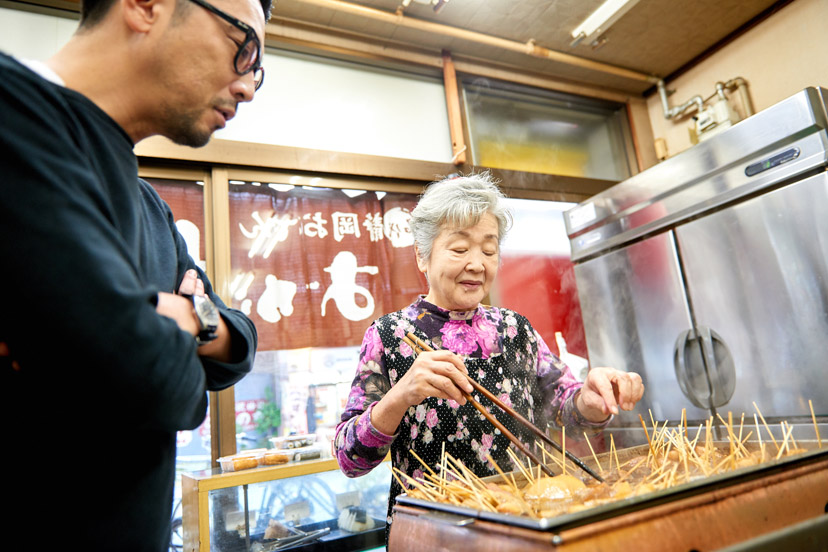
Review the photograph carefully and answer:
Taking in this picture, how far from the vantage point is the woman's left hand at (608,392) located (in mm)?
1570

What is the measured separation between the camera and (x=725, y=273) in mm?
2709

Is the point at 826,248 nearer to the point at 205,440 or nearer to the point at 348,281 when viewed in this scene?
the point at 348,281

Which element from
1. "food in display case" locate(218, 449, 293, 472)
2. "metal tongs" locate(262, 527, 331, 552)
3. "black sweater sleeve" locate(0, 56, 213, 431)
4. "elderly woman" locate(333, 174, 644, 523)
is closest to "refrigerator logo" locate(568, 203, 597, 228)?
Answer: "elderly woman" locate(333, 174, 644, 523)

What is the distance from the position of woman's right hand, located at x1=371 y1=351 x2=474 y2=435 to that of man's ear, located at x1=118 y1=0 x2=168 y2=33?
95cm

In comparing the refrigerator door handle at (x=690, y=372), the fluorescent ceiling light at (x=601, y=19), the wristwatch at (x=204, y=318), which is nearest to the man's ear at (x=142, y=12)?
the wristwatch at (x=204, y=318)

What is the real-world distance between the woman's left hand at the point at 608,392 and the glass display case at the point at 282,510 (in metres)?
1.38

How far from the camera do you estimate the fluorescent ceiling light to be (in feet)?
11.4

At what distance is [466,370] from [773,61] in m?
3.88

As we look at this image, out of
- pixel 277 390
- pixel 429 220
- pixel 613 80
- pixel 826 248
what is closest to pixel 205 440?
pixel 277 390

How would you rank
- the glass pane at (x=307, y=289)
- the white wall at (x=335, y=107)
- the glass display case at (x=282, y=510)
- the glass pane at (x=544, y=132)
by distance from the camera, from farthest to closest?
the glass pane at (x=544, y=132), the white wall at (x=335, y=107), the glass pane at (x=307, y=289), the glass display case at (x=282, y=510)

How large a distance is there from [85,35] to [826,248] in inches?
108

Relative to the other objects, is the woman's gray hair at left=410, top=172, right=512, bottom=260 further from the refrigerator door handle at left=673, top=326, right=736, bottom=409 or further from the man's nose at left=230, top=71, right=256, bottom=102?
the refrigerator door handle at left=673, top=326, right=736, bottom=409

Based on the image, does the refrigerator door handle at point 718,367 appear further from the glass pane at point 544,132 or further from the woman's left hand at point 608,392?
the glass pane at point 544,132

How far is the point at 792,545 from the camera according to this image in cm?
78
